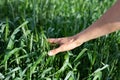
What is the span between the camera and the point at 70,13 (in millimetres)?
3943

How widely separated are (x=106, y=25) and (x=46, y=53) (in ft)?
1.63

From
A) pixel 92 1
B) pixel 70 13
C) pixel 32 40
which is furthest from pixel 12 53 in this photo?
pixel 92 1

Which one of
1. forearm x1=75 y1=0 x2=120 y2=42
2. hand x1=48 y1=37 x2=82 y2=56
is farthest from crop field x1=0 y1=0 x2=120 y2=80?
forearm x1=75 y1=0 x2=120 y2=42

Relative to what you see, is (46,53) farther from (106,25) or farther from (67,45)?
(106,25)

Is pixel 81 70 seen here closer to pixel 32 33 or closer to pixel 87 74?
pixel 87 74

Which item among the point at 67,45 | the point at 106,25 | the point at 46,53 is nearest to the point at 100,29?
the point at 106,25

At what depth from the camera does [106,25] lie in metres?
2.56

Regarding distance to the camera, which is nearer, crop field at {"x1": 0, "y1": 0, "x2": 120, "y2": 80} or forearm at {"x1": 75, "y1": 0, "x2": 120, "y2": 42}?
forearm at {"x1": 75, "y1": 0, "x2": 120, "y2": 42}

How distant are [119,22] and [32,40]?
70cm

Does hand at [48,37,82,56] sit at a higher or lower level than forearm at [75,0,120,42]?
lower

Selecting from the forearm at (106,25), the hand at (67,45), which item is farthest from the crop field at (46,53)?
the forearm at (106,25)

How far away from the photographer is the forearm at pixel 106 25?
2.51 metres

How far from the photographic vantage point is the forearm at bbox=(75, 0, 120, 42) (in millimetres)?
2514

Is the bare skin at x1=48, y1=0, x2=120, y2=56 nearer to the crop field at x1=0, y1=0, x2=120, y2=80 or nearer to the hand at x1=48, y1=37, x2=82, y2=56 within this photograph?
the hand at x1=48, y1=37, x2=82, y2=56
